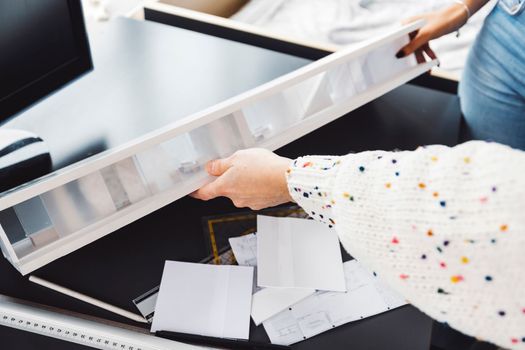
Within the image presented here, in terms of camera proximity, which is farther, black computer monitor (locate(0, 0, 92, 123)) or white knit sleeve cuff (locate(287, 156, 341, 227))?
black computer monitor (locate(0, 0, 92, 123))

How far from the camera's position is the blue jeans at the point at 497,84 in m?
0.93

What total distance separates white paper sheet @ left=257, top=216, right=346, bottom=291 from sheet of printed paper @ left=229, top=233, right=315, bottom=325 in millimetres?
12

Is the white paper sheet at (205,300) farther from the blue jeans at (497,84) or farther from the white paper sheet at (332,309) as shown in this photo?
the blue jeans at (497,84)

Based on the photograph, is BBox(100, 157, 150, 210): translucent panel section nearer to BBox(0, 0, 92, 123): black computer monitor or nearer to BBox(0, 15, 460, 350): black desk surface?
BBox(0, 15, 460, 350): black desk surface

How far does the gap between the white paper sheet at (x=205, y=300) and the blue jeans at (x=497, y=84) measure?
23.3 inches

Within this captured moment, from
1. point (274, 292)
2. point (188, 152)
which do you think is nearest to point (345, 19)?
point (188, 152)

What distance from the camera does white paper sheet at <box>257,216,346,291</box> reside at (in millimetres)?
716

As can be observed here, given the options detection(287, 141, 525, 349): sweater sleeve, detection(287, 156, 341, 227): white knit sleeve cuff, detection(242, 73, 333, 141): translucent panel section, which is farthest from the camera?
detection(242, 73, 333, 141): translucent panel section

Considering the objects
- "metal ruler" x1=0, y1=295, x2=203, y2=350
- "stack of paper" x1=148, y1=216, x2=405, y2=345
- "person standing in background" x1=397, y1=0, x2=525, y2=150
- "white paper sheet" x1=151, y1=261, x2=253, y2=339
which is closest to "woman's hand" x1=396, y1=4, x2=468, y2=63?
"person standing in background" x1=397, y1=0, x2=525, y2=150

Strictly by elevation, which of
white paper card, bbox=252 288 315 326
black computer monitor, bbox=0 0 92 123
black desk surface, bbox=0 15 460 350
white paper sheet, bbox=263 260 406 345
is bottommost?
white paper sheet, bbox=263 260 406 345

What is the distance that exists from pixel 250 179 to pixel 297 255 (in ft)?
0.45

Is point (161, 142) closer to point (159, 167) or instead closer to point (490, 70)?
point (159, 167)

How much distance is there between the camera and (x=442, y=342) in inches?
31.1

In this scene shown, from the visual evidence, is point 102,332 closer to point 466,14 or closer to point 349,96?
point 349,96
